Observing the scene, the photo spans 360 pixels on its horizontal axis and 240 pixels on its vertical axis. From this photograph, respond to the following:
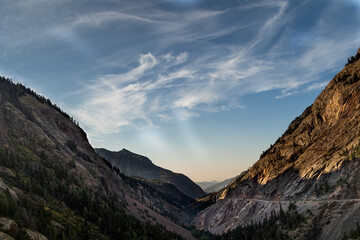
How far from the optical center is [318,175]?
85.4m

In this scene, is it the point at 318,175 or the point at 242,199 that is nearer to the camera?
the point at 318,175

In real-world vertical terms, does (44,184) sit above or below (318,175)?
above

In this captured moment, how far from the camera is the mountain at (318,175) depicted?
64.4 meters

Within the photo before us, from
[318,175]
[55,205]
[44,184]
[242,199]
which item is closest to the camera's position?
[55,205]

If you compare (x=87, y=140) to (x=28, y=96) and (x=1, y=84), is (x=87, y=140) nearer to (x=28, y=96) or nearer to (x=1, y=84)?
(x=28, y=96)

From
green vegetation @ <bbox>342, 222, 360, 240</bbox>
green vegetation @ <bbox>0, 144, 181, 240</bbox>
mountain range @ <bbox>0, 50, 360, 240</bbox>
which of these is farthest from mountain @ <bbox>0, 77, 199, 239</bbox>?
green vegetation @ <bbox>342, 222, 360, 240</bbox>

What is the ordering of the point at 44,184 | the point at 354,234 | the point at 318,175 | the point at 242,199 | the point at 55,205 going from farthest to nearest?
the point at 242,199, the point at 318,175, the point at 44,184, the point at 55,205, the point at 354,234

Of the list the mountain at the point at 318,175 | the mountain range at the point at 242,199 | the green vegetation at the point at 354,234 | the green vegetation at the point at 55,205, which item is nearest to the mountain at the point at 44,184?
the green vegetation at the point at 55,205

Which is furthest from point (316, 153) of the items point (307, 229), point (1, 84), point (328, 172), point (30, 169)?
point (1, 84)

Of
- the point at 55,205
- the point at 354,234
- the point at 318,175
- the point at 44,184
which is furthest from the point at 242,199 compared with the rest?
the point at 44,184

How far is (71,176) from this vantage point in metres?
93.4

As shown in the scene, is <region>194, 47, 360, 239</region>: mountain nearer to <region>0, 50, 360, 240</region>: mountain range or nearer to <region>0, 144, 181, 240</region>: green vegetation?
<region>0, 50, 360, 240</region>: mountain range

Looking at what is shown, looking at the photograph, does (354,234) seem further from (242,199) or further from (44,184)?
(242,199)

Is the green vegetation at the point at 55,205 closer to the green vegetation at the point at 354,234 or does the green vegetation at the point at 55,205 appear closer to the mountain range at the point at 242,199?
the mountain range at the point at 242,199
